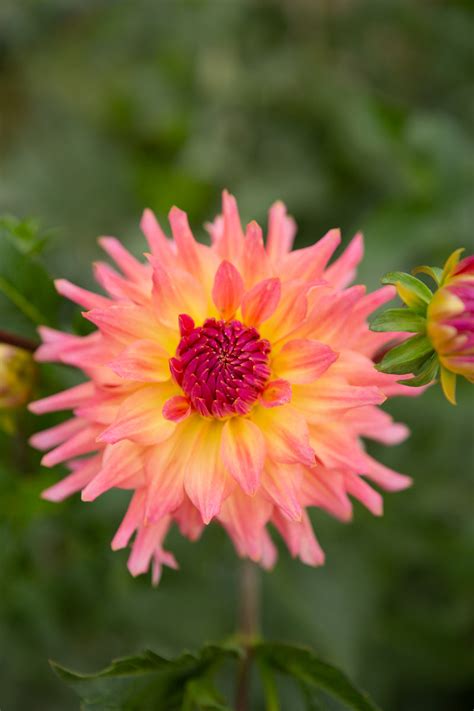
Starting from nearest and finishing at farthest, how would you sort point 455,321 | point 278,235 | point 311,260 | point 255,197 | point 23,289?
point 455,321 → point 311,260 → point 278,235 → point 23,289 → point 255,197

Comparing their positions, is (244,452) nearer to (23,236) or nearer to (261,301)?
(261,301)

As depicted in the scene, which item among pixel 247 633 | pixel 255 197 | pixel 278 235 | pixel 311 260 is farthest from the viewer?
pixel 255 197

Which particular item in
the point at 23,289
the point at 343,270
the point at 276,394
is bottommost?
the point at 276,394

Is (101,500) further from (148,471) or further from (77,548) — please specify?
(148,471)

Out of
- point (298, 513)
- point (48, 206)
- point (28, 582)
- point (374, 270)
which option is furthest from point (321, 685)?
point (48, 206)

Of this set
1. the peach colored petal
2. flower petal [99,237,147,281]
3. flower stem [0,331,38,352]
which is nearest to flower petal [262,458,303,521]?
the peach colored petal

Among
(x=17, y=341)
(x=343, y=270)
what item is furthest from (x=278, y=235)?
(x=17, y=341)

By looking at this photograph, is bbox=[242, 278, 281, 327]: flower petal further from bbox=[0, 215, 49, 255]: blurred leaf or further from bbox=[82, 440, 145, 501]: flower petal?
bbox=[0, 215, 49, 255]: blurred leaf
